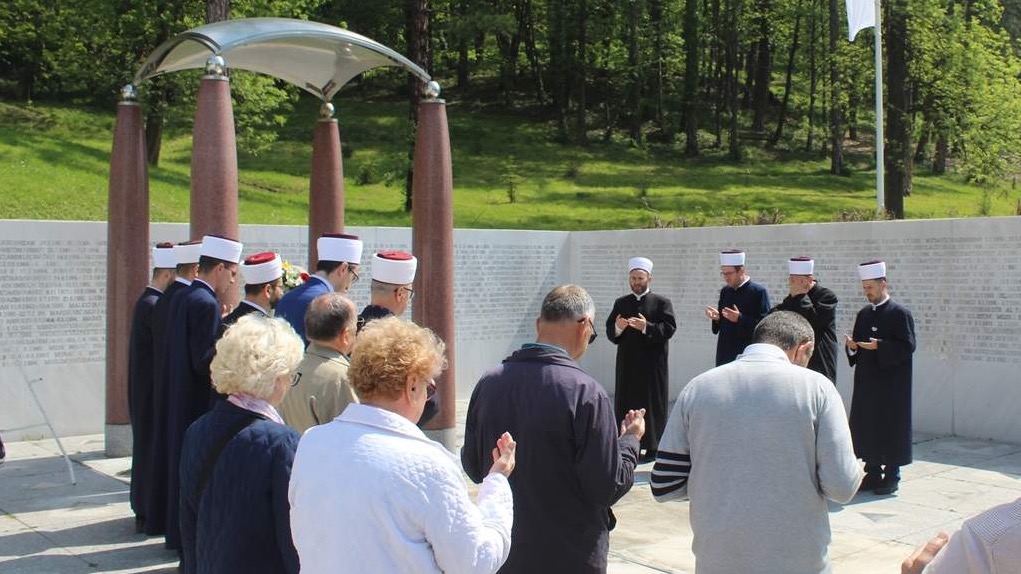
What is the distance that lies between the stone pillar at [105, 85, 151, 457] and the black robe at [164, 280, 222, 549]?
350 cm

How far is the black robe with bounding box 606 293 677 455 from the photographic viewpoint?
10.4 metres

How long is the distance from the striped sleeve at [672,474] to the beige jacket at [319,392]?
135 cm

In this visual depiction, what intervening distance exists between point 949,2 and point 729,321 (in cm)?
3170

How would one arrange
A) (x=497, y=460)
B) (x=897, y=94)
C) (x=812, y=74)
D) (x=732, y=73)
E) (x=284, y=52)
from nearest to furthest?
(x=497, y=460)
(x=284, y=52)
(x=897, y=94)
(x=732, y=73)
(x=812, y=74)

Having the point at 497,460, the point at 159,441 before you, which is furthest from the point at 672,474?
the point at 159,441

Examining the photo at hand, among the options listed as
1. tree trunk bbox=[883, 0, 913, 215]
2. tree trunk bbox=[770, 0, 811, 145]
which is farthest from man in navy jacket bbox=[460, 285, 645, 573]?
tree trunk bbox=[770, 0, 811, 145]

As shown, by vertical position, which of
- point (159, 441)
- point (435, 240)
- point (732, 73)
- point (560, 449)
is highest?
point (732, 73)

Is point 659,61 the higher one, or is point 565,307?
point 659,61

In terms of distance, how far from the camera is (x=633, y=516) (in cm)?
806

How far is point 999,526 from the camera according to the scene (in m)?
2.20

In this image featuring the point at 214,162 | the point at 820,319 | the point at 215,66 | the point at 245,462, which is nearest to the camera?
the point at 245,462

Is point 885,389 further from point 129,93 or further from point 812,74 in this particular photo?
point 812,74

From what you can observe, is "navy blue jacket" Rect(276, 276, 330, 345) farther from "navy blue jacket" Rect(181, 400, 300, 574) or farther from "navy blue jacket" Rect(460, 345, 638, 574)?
"navy blue jacket" Rect(181, 400, 300, 574)

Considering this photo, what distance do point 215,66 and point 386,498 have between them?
657cm
